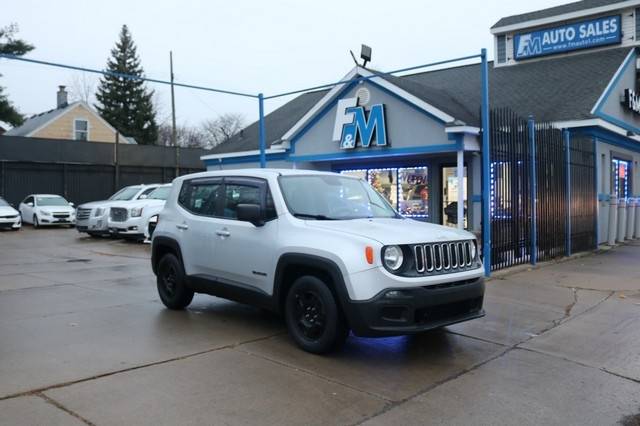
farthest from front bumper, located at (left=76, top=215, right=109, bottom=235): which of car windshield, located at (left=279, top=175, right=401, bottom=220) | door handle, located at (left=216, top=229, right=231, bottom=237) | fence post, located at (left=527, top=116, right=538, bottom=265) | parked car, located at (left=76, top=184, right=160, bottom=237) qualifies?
car windshield, located at (left=279, top=175, right=401, bottom=220)

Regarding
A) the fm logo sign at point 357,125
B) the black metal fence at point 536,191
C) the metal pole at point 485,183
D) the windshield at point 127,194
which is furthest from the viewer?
the windshield at point 127,194

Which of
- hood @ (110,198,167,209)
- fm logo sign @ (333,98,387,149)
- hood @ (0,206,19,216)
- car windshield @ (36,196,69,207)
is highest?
fm logo sign @ (333,98,387,149)

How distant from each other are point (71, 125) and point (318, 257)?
39.8 m

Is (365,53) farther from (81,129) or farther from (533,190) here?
(81,129)

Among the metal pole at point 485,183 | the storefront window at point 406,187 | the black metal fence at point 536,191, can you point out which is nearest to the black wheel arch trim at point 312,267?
the metal pole at point 485,183

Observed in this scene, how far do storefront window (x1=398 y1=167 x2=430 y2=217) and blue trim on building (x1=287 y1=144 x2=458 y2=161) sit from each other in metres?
2.05

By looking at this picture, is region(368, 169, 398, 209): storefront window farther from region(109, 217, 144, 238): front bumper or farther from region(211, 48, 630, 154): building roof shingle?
region(109, 217, 144, 238): front bumper

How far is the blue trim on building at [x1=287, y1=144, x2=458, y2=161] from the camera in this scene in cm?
1511

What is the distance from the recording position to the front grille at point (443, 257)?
5.23 metres

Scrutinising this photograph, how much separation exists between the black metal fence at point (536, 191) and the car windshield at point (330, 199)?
4305 mm

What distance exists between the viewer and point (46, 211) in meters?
22.7

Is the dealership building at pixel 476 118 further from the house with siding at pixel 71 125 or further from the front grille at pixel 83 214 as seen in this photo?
the house with siding at pixel 71 125

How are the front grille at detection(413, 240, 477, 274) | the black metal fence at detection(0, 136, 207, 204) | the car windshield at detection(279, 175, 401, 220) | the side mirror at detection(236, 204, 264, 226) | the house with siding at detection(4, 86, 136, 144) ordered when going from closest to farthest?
1. the front grille at detection(413, 240, 477, 274)
2. the side mirror at detection(236, 204, 264, 226)
3. the car windshield at detection(279, 175, 401, 220)
4. the black metal fence at detection(0, 136, 207, 204)
5. the house with siding at detection(4, 86, 136, 144)

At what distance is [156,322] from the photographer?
22.0 feet
